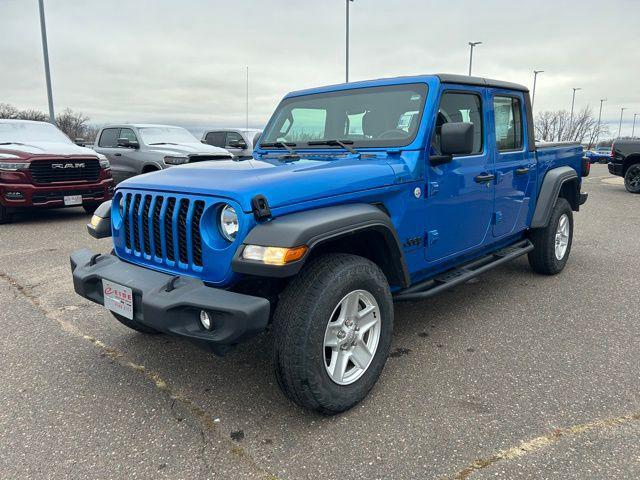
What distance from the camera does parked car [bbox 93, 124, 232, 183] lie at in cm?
970

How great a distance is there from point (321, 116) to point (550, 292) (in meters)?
2.73

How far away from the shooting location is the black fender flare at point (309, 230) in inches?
88.9

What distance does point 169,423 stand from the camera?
8.44ft

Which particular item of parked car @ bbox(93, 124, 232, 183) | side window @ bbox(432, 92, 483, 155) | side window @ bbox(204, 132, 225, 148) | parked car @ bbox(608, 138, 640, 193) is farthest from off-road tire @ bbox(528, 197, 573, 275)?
side window @ bbox(204, 132, 225, 148)

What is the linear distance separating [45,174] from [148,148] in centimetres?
240

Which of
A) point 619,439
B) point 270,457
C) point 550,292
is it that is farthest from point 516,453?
point 550,292

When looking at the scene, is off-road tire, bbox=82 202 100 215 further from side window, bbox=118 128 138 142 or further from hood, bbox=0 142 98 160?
side window, bbox=118 128 138 142

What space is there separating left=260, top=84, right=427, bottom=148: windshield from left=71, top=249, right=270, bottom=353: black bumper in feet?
5.15

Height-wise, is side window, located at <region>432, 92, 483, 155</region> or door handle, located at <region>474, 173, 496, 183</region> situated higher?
side window, located at <region>432, 92, 483, 155</region>

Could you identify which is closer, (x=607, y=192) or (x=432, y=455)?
(x=432, y=455)

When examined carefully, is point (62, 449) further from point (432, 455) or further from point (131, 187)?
point (432, 455)

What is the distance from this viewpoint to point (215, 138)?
1382cm

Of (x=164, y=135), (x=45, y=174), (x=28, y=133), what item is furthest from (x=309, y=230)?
(x=164, y=135)

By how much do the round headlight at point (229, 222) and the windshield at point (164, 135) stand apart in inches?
339
